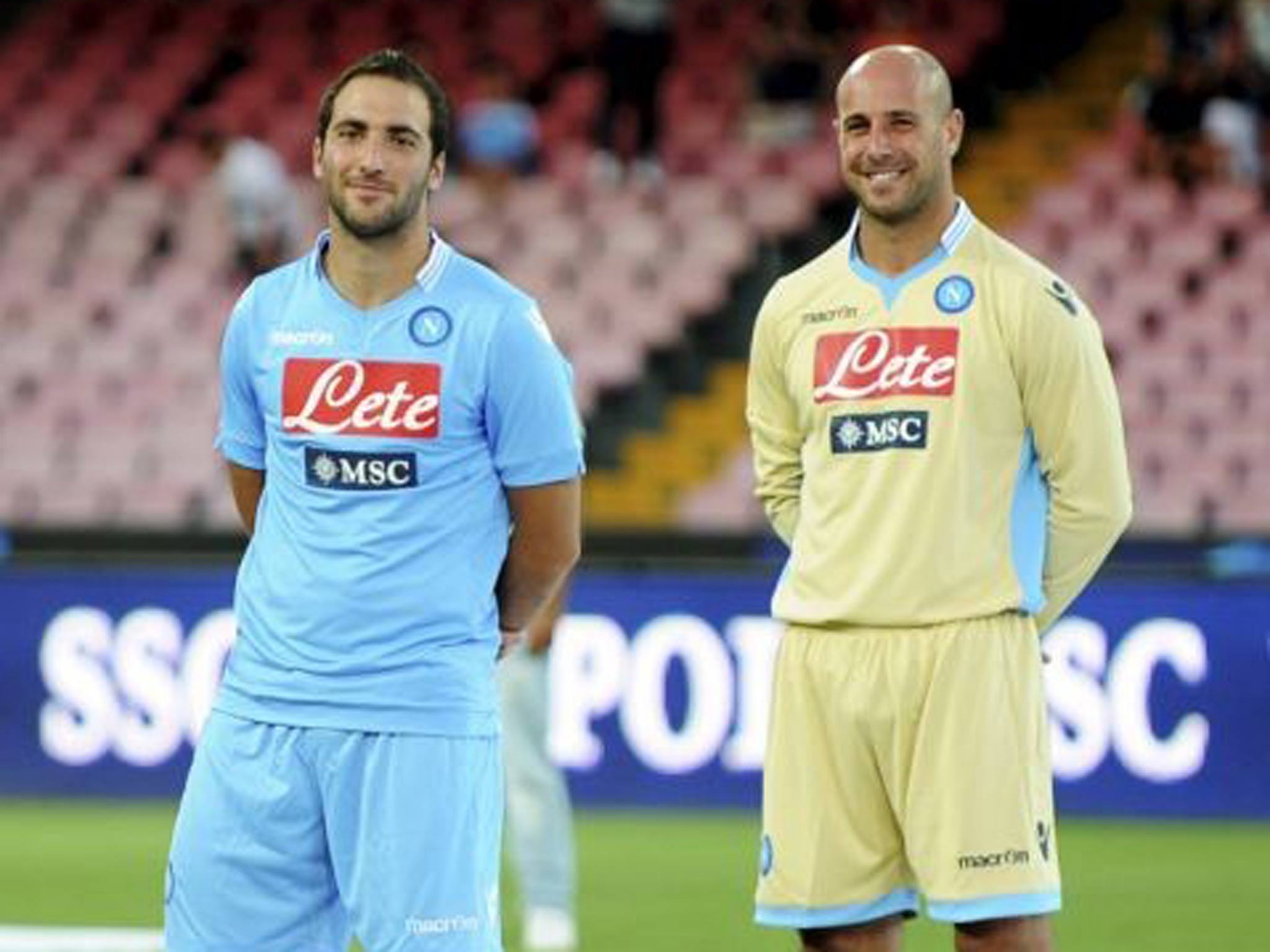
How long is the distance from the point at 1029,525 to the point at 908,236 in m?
0.68

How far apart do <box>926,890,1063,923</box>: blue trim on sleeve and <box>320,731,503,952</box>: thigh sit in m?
1.03

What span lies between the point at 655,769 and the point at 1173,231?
5810 mm

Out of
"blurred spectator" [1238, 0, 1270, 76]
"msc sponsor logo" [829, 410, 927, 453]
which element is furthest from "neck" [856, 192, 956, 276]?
"blurred spectator" [1238, 0, 1270, 76]

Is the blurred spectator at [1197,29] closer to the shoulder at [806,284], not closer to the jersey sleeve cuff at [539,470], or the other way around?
the shoulder at [806,284]

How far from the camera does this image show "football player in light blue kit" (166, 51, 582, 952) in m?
6.24

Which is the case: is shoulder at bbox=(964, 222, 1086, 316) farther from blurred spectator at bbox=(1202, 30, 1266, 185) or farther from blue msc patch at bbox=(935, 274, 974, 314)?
blurred spectator at bbox=(1202, 30, 1266, 185)

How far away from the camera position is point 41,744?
601 inches

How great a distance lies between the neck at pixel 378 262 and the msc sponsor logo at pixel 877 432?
3.49ft

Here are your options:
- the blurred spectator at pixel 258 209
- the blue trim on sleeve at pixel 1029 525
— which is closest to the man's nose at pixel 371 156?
the blue trim on sleeve at pixel 1029 525

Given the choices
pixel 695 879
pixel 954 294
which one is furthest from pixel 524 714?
pixel 954 294

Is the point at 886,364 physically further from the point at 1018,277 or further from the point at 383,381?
the point at 383,381

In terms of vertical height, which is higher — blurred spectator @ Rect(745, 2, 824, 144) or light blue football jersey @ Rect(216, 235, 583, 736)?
blurred spectator @ Rect(745, 2, 824, 144)

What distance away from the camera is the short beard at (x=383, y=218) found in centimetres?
631

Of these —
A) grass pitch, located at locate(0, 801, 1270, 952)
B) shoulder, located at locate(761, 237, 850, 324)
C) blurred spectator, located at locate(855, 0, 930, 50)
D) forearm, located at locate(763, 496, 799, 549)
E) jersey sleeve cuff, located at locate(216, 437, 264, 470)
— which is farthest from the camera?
blurred spectator, located at locate(855, 0, 930, 50)
